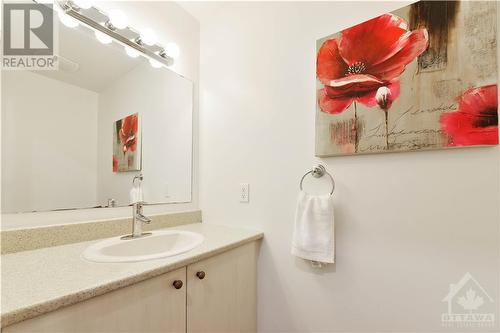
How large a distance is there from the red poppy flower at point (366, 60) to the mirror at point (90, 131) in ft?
3.14

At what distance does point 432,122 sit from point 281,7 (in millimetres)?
977

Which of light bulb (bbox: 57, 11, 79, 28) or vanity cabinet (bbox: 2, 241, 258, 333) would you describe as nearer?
vanity cabinet (bbox: 2, 241, 258, 333)

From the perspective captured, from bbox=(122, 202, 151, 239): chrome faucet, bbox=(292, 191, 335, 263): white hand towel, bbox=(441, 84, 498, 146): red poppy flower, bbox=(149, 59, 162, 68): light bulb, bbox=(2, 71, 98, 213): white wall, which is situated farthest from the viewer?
bbox=(149, 59, 162, 68): light bulb

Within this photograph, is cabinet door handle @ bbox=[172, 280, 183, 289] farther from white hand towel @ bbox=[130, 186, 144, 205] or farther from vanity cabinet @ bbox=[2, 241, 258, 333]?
white hand towel @ bbox=[130, 186, 144, 205]

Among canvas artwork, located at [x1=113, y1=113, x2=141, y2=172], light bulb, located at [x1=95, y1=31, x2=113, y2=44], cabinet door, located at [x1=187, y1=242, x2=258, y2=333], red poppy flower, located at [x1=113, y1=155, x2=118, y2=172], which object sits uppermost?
light bulb, located at [x1=95, y1=31, x2=113, y2=44]

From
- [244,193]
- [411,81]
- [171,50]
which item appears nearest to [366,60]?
[411,81]

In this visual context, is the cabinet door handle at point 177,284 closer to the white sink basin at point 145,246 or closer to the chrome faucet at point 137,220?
the white sink basin at point 145,246

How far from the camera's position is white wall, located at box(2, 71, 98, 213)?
2.99 feet

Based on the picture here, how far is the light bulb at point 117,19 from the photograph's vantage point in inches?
47.1

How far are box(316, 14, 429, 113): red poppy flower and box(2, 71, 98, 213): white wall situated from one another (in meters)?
1.15

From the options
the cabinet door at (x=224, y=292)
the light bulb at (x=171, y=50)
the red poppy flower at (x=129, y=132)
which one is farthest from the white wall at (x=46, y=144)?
the cabinet door at (x=224, y=292)

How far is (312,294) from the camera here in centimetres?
115

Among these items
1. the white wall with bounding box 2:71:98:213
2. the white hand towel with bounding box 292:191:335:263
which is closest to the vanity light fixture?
the white wall with bounding box 2:71:98:213

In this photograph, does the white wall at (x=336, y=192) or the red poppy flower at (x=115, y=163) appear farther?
the red poppy flower at (x=115, y=163)
